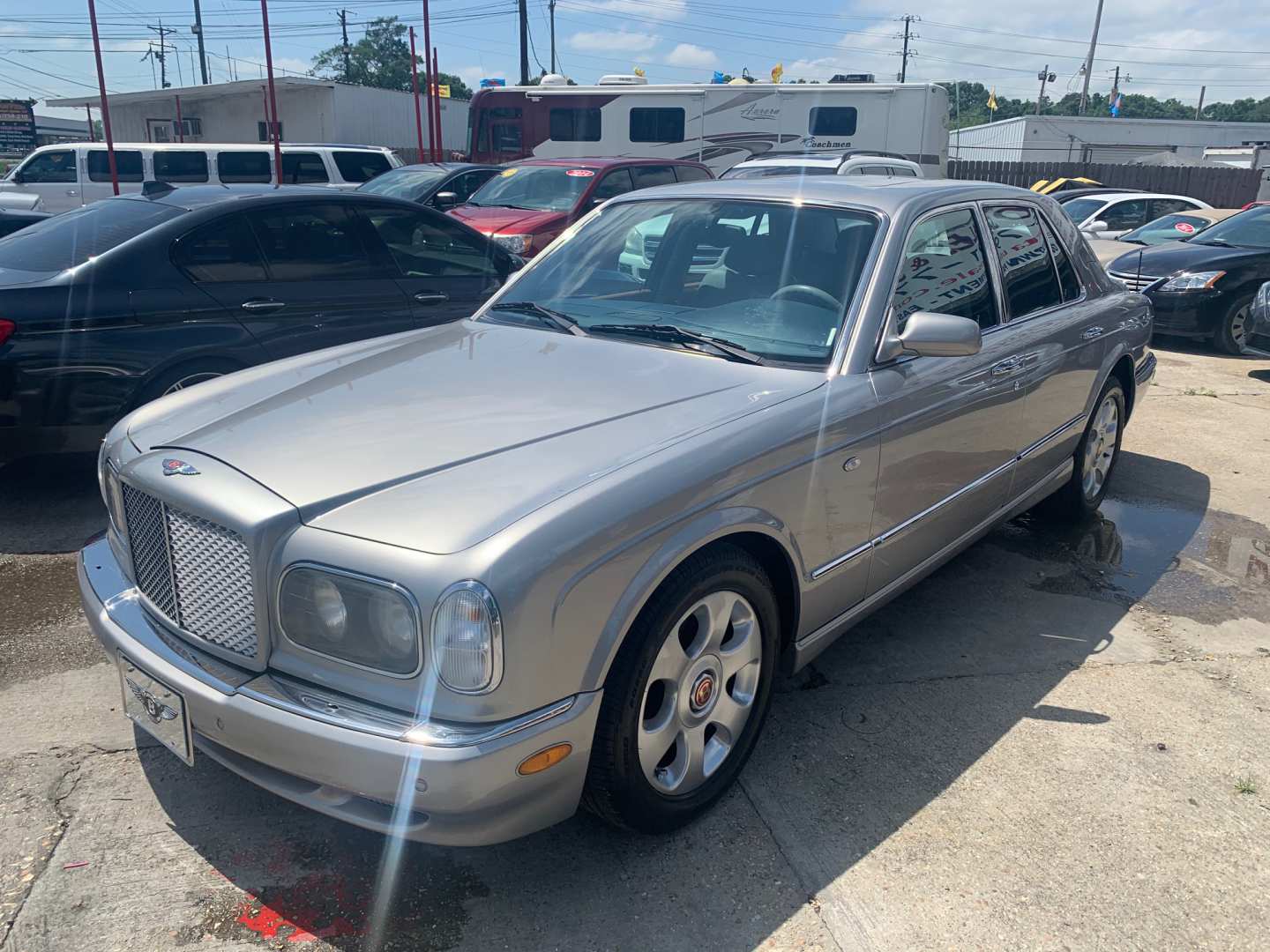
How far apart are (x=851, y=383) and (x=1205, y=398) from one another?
21.3 feet

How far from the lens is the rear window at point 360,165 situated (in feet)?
51.2

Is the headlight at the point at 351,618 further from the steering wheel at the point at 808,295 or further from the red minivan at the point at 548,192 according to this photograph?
the red minivan at the point at 548,192

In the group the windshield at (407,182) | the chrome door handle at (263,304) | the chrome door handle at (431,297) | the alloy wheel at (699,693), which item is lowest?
the alloy wheel at (699,693)

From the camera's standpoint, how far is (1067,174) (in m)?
32.7

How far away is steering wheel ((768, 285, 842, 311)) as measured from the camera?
3.20m

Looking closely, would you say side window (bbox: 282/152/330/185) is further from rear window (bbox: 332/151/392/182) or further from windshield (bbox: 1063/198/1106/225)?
windshield (bbox: 1063/198/1106/225)

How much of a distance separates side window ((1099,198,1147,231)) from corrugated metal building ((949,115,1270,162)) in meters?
31.6

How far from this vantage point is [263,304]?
5188 mm

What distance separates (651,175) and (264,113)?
82.0 feet

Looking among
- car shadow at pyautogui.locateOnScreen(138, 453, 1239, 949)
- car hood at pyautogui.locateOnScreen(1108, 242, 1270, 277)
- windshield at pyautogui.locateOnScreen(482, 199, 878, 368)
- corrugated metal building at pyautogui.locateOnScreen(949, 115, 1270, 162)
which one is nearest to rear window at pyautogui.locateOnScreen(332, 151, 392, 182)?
car hood at pyautogui.locateOnScreen(1108, 242, 1270, 277)

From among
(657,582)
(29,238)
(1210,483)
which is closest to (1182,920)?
(657,582)

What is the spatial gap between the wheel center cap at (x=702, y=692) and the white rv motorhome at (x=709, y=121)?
1765cm

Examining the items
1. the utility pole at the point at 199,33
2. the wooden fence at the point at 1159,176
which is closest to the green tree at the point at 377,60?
the utility pole at the point at 199,33

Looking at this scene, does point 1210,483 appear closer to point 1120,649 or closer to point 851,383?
point 1120,649
